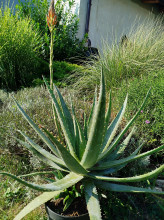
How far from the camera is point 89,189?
1492 millimetres

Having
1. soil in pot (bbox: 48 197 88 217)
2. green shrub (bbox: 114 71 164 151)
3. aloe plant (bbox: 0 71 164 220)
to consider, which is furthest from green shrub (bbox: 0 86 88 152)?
soil in pot (bbox: 48 197 88 217)

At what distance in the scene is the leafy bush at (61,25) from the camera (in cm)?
675

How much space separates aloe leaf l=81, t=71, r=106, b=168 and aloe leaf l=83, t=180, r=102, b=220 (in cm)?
14

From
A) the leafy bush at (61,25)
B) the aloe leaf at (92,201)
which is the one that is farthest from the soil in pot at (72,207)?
the leafy bush at (61,25)

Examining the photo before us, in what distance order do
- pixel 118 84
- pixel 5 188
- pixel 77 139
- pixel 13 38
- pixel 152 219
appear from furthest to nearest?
1. pixel 13 38
2. pixel 118 84
3. pixel 5 188
4. pixel 152 219
5. pixel 77 139

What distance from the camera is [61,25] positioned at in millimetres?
7254

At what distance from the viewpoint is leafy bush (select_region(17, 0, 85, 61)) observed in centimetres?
675

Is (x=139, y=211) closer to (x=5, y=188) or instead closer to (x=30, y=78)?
(x=5, y=188)

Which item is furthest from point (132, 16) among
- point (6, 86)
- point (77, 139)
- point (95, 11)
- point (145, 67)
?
point (77, 139)

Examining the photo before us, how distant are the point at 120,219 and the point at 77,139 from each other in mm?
785

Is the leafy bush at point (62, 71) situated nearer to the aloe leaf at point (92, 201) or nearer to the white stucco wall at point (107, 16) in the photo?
the white stucco wall at point (107, 16)

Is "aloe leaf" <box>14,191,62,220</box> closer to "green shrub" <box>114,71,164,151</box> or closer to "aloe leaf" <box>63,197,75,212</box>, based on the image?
"aloe leaf" <box>63,197,75,212</box>

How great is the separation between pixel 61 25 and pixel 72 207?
6.77 m


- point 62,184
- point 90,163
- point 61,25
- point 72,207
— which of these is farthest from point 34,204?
point 61,25
